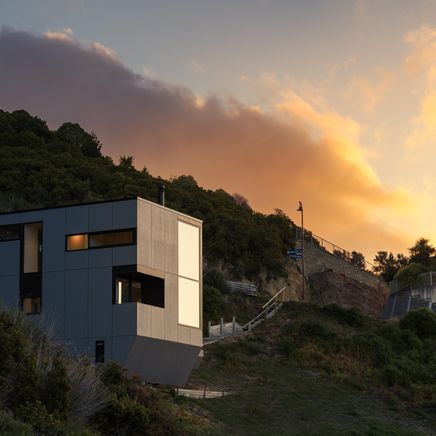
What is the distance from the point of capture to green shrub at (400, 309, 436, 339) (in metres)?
65.8

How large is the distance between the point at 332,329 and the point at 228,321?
8.37 m

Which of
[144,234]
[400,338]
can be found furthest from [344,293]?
[144,234]

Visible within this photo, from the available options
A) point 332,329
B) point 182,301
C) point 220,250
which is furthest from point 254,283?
point 182,301

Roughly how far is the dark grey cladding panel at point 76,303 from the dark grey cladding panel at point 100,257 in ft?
1.74

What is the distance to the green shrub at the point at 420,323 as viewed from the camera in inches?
2589

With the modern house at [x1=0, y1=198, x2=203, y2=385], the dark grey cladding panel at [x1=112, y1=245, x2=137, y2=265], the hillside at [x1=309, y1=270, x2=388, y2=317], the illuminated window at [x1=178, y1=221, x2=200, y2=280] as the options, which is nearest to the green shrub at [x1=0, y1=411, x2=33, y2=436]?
the modern house at [x1=0, y1=198, x2=203, y2=385]

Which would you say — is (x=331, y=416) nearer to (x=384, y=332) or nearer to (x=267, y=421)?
(x=267, y=421)

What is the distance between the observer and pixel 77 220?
46500mm

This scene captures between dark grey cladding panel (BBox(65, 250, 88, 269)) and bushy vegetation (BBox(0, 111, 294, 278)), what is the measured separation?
108 feet

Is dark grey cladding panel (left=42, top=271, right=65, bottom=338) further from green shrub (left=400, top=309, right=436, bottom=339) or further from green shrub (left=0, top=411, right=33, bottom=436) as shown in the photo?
green shrub (left=400, top=309, right=436, bottom=339)

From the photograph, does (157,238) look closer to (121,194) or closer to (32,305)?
(32,305)

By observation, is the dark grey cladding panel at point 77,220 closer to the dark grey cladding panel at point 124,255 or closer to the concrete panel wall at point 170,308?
the dark grey cladding panel at point 124,255

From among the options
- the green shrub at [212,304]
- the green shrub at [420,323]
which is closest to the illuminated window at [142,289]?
the green shrub at [212,304]

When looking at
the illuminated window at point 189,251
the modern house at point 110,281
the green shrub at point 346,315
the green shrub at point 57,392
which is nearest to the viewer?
the green shrub at point 57,392
